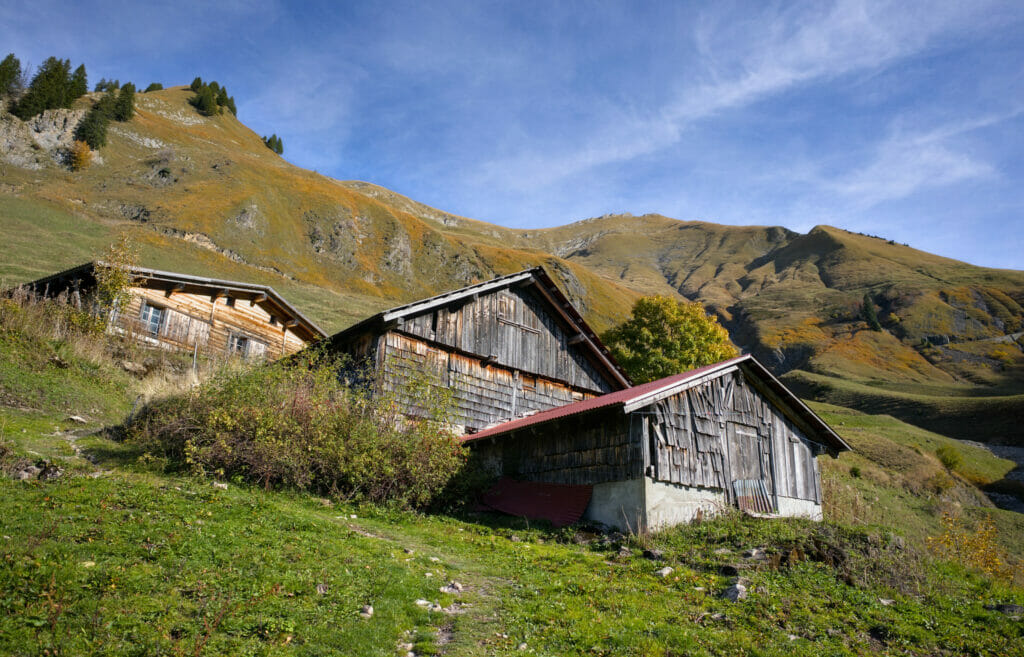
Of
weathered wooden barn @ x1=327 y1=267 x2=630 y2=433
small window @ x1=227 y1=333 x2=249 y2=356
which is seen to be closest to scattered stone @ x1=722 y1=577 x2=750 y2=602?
weathered wooden barn @ x1=327 y1=267 x2=630 y2=433

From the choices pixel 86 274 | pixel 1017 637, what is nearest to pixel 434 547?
pixel 1017 637

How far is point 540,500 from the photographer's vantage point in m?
17.2

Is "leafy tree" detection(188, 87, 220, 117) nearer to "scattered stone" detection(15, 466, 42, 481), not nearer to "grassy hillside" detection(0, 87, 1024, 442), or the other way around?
"grassy hillside" detection(0, 87, 1024, 442)

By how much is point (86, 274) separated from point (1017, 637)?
33282 mm

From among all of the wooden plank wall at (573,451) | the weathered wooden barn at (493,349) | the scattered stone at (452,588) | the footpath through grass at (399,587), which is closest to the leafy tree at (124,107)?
the weathered wooden barn at (493,349)

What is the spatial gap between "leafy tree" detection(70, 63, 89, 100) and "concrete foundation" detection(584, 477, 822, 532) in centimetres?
10178

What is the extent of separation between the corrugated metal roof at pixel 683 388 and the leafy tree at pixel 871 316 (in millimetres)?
105433

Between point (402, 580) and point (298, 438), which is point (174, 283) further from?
point (402, 580)

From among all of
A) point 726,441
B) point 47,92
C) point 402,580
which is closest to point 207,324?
point 726,441

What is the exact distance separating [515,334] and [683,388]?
8.59 metres

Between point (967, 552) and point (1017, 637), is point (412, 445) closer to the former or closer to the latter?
point (1017, 637)

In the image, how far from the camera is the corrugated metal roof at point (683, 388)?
1552 cm

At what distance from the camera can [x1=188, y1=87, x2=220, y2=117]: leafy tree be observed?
129125 mm

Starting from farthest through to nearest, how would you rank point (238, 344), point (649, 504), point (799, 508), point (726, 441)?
point (238, 344) → point (799, 508) → point (726, 441) → point (649, 504)
